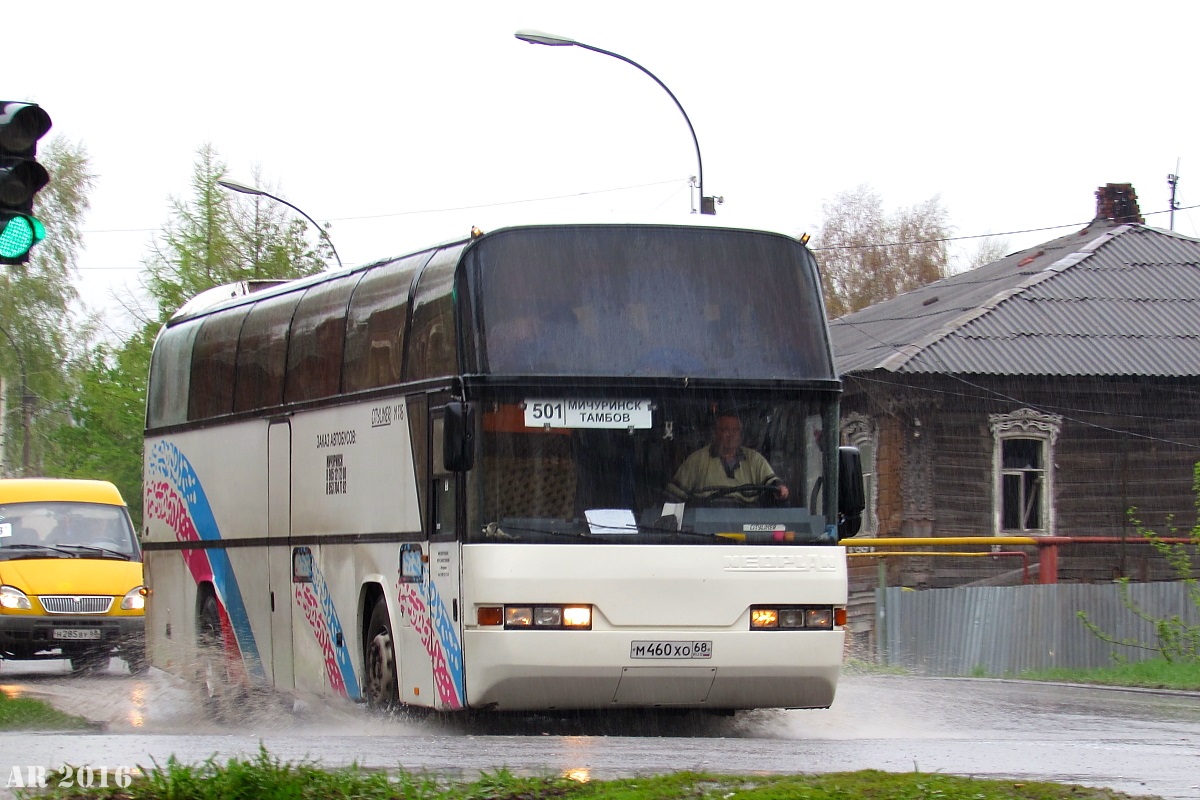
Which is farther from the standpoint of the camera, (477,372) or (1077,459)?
(1077,459)

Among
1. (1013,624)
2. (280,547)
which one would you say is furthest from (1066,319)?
(280,547)

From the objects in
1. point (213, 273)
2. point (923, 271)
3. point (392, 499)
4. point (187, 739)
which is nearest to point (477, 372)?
point (392, 499)

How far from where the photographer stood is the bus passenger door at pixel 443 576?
11.1 metres

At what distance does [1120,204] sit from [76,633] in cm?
2725

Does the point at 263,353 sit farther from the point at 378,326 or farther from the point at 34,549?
the point at 34,549

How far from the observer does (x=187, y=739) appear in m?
10.2

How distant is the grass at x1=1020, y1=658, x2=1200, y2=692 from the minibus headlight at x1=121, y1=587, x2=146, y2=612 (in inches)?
410

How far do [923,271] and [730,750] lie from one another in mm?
66137

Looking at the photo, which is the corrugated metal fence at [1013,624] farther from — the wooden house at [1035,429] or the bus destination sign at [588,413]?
the bus destination sign at [588,413]

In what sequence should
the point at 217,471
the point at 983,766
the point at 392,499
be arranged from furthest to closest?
the point at 217,471 → the point at 392,499 → the point at 983,766

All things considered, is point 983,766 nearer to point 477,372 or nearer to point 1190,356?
point 477,372

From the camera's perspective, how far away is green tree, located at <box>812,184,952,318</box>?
7412 cm

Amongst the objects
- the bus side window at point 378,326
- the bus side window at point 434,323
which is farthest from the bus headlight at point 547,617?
the bus side window at point 378,326

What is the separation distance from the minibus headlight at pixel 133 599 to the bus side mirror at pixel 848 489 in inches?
417
